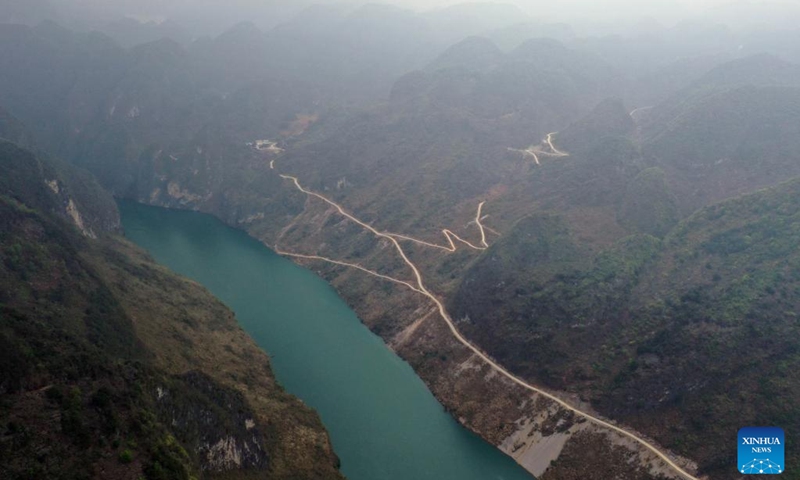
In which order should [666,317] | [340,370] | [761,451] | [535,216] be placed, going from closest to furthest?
[761,451] < [666,317] < [340,370] < [535,216]

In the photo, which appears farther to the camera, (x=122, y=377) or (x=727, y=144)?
(x=727, y=144)

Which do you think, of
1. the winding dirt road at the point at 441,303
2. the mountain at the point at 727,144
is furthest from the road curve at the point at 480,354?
the mountain at the point at 727,144

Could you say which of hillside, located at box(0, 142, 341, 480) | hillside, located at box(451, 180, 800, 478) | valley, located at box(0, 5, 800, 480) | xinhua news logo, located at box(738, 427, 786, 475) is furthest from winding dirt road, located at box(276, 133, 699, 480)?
hillside, located at box(0, 142, 341, 480)

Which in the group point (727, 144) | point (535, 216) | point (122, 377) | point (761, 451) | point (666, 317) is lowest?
point (761, 451)

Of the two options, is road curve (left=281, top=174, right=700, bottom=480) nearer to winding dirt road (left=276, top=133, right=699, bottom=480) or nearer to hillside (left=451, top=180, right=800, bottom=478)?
winding dirt road (left=276, top=133, right=699, bottom=480)

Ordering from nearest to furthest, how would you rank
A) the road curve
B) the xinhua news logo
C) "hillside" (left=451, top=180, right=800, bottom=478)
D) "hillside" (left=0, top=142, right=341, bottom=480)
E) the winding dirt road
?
"hillside" (left=0, top=142, right=341, bottom=480) → the xinhua news logo → the road curve → "hillside" (left=451, top=180, right=800, bottom=478) → the winding dirt road

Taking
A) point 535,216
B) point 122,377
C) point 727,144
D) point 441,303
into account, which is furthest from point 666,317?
point 727,144

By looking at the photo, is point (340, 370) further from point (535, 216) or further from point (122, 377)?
point (535, 216)

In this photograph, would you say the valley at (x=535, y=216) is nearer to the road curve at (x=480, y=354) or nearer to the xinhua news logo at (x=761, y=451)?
the road curve at (x=480, y=354)
